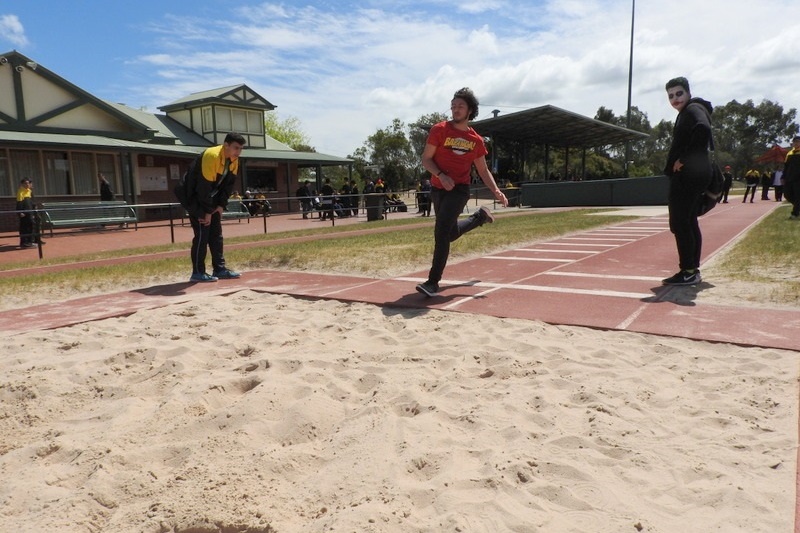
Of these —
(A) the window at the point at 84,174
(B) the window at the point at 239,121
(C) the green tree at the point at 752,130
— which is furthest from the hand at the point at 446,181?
(C) the green tree at the point at 752,130

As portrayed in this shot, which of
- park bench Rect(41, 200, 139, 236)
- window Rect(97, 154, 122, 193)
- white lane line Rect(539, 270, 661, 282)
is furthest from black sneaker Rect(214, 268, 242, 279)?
window Rect(97, 154, 122, 193)

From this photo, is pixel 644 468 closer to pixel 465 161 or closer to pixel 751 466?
pixel 751 466

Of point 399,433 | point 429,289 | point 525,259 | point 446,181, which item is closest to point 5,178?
point 525,259

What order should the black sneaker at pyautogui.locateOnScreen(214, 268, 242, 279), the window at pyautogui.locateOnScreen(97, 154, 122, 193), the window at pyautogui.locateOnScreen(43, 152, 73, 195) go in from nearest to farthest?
the black sneaker at pyautogui.locateOnScreen(214, 268, 242, 279) < the window at pyautogui.locateOnScreen(43, 152, 73, 195) < the window at pyautogui.locateOnScreen(97, 154, 122, 193)

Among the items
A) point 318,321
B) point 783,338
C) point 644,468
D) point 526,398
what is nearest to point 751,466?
point 644,468

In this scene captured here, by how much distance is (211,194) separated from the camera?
664 cm

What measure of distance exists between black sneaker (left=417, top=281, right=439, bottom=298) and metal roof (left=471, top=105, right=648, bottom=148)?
2998 centimetres

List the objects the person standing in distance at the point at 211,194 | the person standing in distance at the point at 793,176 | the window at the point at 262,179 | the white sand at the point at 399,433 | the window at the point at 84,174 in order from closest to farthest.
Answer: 1. the white sand at the point at 399,433
2. the person standing in distance at the point at 211,194
3. the person standing in distance at the point at 793,176
4. the window at the point at 84,174
5. the window at the point at 262,179

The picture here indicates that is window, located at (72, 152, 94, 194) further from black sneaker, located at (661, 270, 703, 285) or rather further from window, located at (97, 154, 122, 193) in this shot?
black sneaker, located at (661, 270, 703, 285)

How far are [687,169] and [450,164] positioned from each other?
2377 millimetres

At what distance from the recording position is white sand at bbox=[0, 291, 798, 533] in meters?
1.99

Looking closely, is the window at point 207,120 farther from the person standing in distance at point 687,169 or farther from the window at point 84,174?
the person standing in distance at point 687,169

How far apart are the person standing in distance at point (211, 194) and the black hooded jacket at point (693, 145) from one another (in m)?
4.66

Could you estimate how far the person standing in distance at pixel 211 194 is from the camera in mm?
6570
